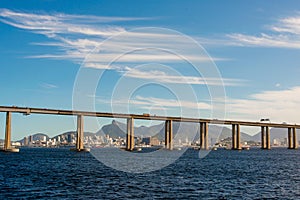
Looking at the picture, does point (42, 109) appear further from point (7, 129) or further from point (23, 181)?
point (23, 181)

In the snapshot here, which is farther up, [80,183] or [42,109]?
[42,109]

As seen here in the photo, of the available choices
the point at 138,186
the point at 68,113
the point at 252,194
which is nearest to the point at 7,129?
the point at 68,113

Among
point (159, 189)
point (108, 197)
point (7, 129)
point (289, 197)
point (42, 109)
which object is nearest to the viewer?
point (108, 197)

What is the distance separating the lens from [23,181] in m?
61.8

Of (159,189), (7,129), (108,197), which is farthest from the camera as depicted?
(7,129)

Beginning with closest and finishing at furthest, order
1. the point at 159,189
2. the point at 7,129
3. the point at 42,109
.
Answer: the point at 159,189 < the point at 7,129 < the point at 42,109

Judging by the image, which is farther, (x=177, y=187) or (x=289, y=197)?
(x=177, y=187)

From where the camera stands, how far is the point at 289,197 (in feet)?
164

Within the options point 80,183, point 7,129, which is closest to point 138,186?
point 80,183

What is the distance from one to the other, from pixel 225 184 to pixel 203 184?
308cm

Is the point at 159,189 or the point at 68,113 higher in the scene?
the point at 68,113

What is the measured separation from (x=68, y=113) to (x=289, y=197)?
501ft

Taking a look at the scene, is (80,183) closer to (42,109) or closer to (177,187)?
(177,187)

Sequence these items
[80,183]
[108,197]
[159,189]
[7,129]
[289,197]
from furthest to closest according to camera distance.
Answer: [7,129] < [80,183] < [159,189] < [289,197] < [108,197]
